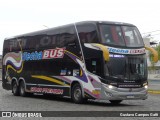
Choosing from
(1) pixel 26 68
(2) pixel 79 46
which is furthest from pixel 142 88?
(1) pixel 26 68

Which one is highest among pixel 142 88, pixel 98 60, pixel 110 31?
pixel 110 31

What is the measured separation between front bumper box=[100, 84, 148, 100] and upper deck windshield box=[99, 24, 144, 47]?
2.02 metres

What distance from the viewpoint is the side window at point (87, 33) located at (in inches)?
775

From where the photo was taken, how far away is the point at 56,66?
75.2 ft

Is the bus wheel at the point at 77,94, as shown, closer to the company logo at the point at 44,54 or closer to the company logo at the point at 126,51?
the company logo at the point at 44,54

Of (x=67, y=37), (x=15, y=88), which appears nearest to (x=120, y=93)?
(x=67, y=37)

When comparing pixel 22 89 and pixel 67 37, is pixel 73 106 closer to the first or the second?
pixel 67 37

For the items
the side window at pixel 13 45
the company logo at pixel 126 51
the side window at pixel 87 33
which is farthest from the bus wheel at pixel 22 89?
the company logo at pixel 126 51

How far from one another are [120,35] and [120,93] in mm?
2684

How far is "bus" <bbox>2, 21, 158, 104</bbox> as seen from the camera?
762 inches

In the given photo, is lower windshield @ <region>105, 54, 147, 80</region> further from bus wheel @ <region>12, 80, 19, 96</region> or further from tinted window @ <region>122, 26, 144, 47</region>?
bus wheel @ <region>12, 80, 19, 96</region>

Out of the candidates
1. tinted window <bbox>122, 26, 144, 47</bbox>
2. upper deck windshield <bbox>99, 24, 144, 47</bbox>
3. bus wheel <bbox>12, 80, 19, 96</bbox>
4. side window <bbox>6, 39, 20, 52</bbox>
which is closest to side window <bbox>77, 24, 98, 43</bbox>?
upper deck windshield <bbox>99, 24, 144, 47</bbox>

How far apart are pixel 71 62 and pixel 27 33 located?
21.9 ft

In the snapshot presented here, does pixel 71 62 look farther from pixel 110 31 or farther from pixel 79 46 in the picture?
pixel 110 31
